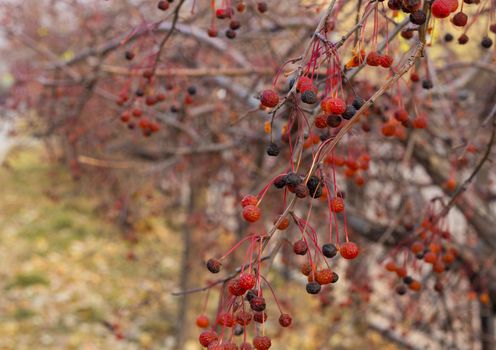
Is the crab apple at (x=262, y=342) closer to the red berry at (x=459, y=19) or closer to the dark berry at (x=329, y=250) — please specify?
the dark berry at (x=329, y=250)

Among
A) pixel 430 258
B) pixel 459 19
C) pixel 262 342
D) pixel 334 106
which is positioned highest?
pixel 459 19

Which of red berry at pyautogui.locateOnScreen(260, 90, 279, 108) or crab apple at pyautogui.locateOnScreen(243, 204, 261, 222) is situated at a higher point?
red berry at pyautogui.locateOnScreen(260, 90, 279, 108)

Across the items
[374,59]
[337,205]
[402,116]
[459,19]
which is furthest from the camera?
[402,116]

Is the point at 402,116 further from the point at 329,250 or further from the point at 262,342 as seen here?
the point at 262,342

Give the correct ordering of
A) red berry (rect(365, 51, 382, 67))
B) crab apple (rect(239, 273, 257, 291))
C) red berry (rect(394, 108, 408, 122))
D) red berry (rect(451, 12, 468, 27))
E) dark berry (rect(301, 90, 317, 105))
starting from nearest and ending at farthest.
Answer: crab apple (rect(239, 273, 257, 291)) → dark berry (rect(301, 90, 317, 105)) → red berry (rect(365, 51, 382, 67)) → red berry (rect(451, 12, 468, 27)) → red berry (rect(394, 108, 408, 122))

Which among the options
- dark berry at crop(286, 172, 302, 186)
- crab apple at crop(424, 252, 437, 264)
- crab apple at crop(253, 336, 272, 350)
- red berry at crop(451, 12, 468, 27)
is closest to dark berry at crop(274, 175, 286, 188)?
dark berry at crop(286, 172, 302, 186)

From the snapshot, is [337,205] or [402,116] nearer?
[337,205]

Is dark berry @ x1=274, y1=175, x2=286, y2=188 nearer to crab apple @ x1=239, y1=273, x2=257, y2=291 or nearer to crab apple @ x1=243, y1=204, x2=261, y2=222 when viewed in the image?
crab apple @ x1=243, y1=204, x2=261, y2=222

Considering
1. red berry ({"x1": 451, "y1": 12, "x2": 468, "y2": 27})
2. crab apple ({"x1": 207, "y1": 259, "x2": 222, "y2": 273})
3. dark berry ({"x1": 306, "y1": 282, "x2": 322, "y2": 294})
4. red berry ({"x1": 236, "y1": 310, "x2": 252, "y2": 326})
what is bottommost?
red berry ({"x1": 236, "y1": 310, "x2": 252, "y2": 326})

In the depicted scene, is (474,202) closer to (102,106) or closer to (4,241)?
(102,106)

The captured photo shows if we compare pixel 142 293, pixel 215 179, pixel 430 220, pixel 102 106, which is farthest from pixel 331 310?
pixel 430 220

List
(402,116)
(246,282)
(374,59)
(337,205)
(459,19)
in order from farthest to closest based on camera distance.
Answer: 1. (402,116)
2. (459,19)
3. (374,59)
4. (337,205)
5. (246,282)

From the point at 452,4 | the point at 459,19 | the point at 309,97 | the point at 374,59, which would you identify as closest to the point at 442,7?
the point at 452,4

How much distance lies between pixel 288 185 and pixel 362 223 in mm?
2447
